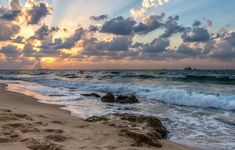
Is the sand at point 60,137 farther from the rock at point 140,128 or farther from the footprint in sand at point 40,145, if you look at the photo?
the rock at point 140,128

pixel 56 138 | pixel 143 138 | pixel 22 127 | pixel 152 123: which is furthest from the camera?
pixel 152 123

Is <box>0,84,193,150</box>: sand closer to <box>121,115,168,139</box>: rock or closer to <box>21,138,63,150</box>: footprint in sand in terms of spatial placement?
<box>21,138,63,150</box>: footprint in sand

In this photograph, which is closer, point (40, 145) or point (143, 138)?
point (40, 145)

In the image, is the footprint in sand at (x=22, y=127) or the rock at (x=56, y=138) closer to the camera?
the rock at (x=56, y=138)

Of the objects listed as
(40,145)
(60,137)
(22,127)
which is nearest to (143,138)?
(60,137)

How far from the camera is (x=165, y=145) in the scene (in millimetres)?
6609

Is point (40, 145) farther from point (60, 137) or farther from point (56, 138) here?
point (60, 137)

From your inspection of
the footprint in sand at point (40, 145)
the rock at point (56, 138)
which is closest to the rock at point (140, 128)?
the rock at point (56, 138)

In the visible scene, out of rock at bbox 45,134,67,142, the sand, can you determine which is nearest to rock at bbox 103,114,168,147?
the sand

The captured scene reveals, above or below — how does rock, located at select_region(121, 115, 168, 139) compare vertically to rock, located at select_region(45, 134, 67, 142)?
below

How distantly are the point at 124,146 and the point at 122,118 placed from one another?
3228mm

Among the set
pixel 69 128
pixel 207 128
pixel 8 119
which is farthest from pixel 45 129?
pixel 207 128

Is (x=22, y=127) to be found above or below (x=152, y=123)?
above

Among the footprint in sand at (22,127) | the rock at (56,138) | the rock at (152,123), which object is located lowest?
the rock at (152,123)
